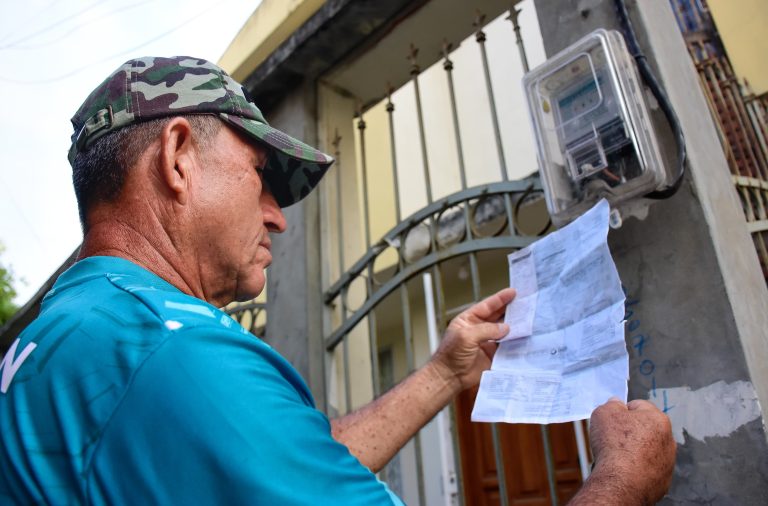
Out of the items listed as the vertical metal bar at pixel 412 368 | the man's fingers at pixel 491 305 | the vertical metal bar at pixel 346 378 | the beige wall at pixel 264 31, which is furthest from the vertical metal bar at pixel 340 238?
the man's fingers at pixel 491 305

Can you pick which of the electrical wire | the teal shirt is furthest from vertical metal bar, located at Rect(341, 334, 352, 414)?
the teal shirt

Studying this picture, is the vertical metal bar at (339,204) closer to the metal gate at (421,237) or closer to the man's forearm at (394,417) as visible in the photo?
the metal gate at (421,237)

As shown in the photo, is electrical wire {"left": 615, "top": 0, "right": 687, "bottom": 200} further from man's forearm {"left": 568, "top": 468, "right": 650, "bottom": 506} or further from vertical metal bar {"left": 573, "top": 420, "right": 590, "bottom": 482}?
vertical metal bar {"left": 573, "top": 420, "right": 590, "bottom": 482}

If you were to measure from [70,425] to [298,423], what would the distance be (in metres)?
0.28

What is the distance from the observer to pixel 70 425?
0.72 metres

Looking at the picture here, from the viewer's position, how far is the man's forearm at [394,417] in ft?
5.12

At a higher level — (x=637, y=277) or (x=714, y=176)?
(x=714, y=176)

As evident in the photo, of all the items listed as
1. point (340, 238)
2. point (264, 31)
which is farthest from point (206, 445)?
point (264, 31)

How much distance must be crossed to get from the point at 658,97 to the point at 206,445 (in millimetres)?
1505

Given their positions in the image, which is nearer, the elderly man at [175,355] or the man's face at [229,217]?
A: the elderly man at [175,355]

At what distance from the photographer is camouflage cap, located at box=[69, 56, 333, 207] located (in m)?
1.06

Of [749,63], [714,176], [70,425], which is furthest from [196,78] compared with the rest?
[749,63]

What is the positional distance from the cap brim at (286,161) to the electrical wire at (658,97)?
2.99 feet

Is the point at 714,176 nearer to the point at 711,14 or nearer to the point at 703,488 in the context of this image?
the point at 703,488
